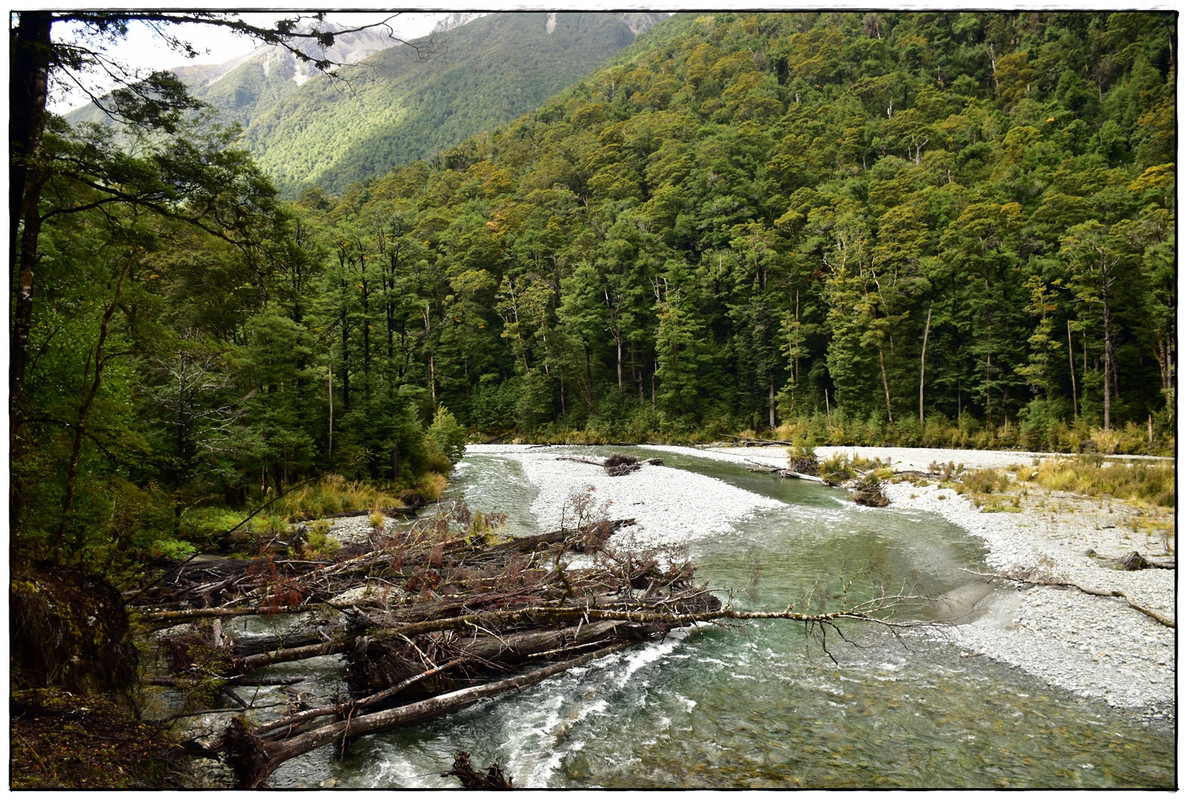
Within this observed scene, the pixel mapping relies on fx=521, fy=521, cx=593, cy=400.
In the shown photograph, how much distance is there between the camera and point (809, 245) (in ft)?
94.3

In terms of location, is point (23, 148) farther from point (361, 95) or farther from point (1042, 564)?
point (1042, 564)

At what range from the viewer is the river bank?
172 inches

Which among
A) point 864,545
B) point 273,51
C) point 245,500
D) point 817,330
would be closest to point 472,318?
point 817,330

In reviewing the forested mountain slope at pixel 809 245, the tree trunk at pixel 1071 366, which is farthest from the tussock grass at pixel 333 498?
the tree trunk at pixel 1071 366

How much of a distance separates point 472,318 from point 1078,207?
28.0m

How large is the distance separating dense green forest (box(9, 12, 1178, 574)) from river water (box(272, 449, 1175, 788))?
2.13 metres

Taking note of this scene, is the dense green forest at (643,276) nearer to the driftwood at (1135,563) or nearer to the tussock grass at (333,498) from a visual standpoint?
the tussock grass at (333,498)

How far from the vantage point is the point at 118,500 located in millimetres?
3785

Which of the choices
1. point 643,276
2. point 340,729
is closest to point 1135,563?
point 340,729

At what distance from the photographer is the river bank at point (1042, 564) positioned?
14.3 ft

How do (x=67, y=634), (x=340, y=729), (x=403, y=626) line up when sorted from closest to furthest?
(x=67, y=634) → (x=340, y=729) → (x=403, y=626)

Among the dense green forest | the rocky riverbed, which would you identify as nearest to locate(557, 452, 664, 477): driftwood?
the dense green forest

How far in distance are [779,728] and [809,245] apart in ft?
96.3

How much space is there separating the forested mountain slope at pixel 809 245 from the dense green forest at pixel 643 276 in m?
0.17
